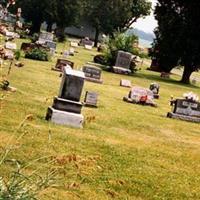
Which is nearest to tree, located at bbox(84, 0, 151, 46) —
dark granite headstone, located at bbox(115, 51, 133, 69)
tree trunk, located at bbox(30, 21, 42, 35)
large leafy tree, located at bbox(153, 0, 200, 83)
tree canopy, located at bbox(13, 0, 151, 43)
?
tree canopy, located at bbox(13, 0, 151, 43)

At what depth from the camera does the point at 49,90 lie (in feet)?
71.2

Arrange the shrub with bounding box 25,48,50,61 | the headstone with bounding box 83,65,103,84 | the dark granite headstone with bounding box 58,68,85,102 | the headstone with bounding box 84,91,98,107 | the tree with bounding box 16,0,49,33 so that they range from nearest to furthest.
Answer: the dark granite headstone with bounding box 58,68,85,102 → the headstone with bounding box 84,91,98,107 → the headstone with bounding box 83,65,103,84 → the shrub with bounding box 25,48,50,61 → the tree with bounding box 16,0,49,33

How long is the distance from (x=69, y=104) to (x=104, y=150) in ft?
8.57

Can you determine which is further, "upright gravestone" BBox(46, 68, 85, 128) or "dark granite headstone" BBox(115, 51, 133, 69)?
"dark granite headstone" BBox(115, 51, 133, 69)

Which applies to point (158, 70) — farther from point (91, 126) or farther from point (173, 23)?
point (91, 126)

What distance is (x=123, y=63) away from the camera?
39.2 metres

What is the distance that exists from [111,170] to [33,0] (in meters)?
53.5

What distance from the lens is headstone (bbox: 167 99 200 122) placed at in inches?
827

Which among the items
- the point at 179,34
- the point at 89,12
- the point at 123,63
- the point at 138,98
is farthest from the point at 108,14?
the point at 138,98

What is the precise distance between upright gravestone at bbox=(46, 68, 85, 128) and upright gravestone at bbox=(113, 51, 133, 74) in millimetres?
23209

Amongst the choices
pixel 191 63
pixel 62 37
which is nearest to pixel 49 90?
pixel 191 63

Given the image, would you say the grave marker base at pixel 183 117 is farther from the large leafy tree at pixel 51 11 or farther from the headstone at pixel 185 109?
the large leafy tree at pixel 51 11

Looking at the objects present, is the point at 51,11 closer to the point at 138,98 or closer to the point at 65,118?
the point at 138,98

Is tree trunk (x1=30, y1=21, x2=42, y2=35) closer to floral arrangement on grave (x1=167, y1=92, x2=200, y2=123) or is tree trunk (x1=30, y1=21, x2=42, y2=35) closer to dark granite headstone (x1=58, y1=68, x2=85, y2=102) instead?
floral arrangement on grave (x1=167, y1=92, x2=200, y2=123)
